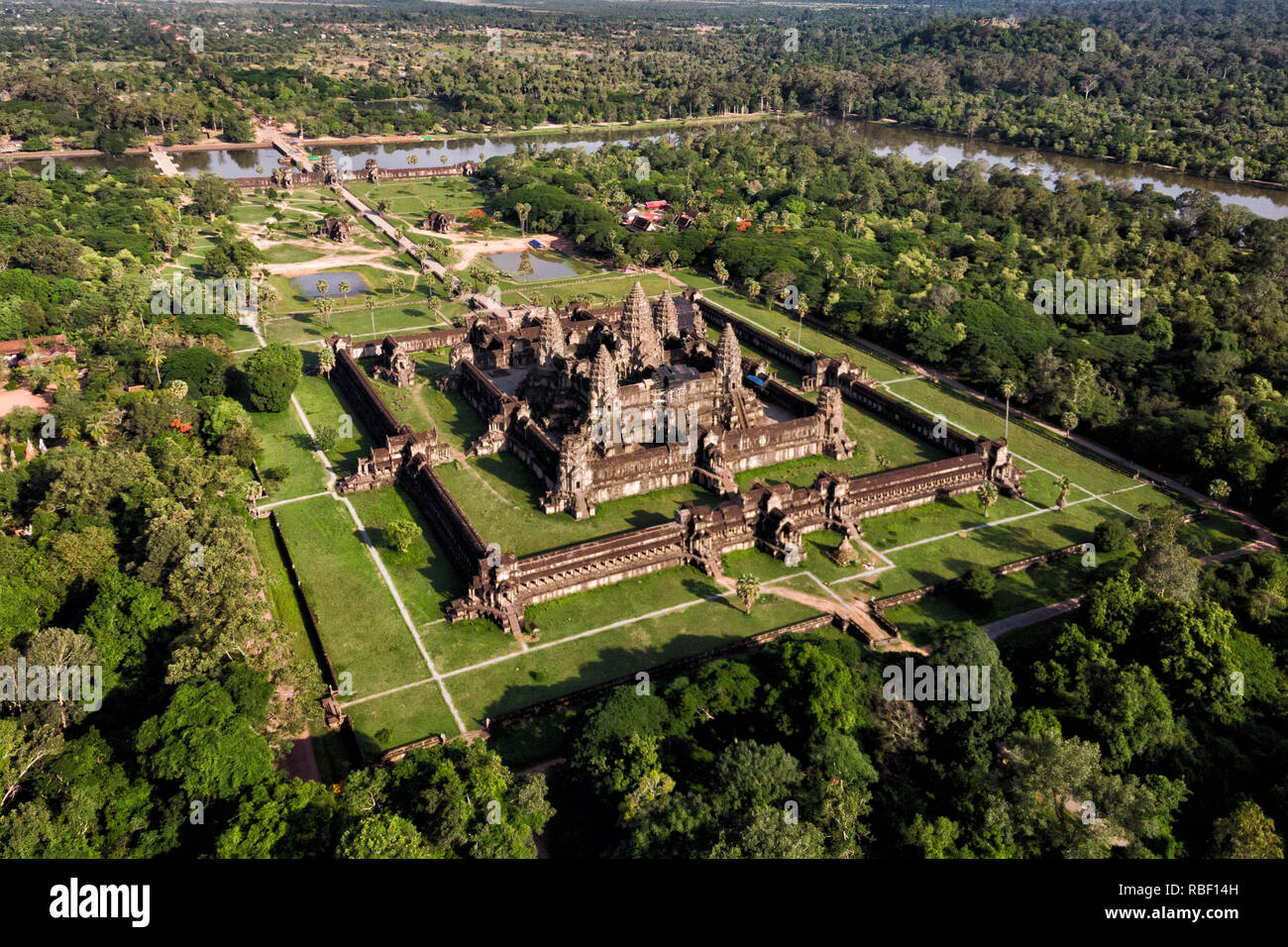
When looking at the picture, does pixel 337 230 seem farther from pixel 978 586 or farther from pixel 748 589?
pixel 978 586

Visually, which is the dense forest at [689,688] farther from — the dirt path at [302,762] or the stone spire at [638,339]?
the stone spire at [638,339]

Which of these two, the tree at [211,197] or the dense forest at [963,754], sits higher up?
the tree at [211,197]

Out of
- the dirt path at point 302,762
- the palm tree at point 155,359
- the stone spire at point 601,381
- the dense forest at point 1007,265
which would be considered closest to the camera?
the dirt path at point 302,762

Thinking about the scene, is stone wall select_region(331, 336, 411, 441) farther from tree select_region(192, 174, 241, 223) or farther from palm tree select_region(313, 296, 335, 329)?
tree select_region(192, 174, 241, 223)

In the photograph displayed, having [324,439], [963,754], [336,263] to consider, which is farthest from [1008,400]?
[336,263]

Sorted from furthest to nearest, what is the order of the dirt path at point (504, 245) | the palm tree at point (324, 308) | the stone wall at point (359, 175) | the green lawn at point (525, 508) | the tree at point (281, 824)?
the stone wall at point (359, 175), the dirt path at point (504, 245), the palm tree at point (324, 308), the green lawn at point (525, 508), the tree at point (281, 824)

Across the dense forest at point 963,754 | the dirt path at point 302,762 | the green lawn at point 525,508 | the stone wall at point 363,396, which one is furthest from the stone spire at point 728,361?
the dirt path at point 302,762

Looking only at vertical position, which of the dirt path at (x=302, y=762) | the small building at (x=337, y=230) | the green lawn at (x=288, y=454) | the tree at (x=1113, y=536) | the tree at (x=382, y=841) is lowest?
the dirt path at (x=302, y=762)
